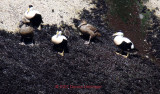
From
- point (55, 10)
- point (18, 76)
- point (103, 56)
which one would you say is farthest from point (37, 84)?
point (55, 10)

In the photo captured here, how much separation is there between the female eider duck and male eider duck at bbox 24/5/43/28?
6.64ft

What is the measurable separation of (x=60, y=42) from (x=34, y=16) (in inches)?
100

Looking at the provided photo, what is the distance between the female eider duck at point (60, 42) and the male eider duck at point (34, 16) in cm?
202

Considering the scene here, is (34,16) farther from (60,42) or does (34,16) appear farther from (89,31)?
(89,31)

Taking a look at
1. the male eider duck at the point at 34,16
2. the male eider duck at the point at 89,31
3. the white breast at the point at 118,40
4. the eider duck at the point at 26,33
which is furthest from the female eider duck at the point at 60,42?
the white breast at the point at 118,40

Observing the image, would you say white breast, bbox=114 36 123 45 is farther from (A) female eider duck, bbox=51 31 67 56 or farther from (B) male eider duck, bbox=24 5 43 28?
(B) male eider duck, bbox=24 5 43 28

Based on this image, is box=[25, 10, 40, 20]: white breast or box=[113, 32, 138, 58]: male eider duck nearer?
box=[113, 32, 138, 58]: male eider duck

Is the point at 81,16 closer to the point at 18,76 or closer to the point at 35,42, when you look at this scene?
the point at 35,42

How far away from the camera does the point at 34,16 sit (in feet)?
39.6

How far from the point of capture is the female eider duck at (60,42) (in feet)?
35.7

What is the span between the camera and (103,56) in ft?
37.7

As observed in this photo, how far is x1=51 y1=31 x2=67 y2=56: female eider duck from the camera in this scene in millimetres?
10891

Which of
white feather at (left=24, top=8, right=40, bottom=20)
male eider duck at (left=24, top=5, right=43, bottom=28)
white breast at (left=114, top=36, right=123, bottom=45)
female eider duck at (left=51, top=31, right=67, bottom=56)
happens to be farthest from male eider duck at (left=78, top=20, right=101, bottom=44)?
white feather at (left=24, top=8, right=40, bottom=20)

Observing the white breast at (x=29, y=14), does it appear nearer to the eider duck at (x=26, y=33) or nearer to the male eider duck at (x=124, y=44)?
the eider duck at (x=26, y=33)
